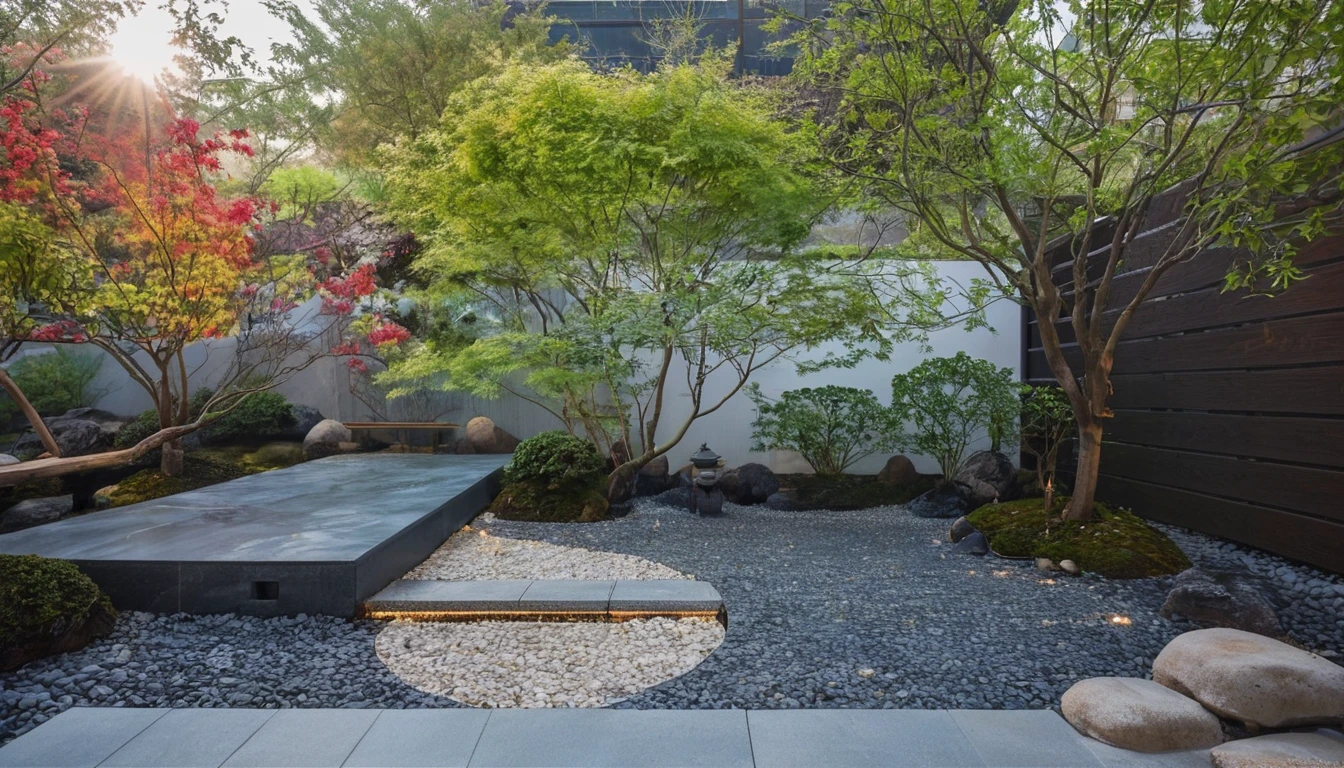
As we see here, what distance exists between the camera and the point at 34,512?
5852mm

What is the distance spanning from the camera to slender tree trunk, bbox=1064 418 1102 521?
15.8 ft

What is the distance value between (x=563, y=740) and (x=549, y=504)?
3870 millimetres

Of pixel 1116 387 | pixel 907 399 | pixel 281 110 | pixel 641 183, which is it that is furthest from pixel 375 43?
pixel 1116 387

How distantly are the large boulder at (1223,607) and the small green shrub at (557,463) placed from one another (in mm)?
4214

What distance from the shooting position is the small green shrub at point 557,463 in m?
6.25

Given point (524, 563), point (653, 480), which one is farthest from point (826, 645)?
point (653, 480)

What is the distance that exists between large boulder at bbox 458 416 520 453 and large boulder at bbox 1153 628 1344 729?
7923mm

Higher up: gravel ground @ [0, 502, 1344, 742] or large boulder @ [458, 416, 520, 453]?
large boulder @ [458, 416, 520, 453]

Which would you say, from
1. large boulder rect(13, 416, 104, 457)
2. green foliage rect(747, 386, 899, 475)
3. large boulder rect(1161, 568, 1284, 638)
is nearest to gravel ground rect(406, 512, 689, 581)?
large boulder rect(1161, 568, 1284, 638)

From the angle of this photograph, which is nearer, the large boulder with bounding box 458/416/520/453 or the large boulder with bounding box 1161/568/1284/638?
the large boulder with bounding box 1161/568/1284/638

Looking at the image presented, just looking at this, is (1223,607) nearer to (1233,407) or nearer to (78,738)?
(1233,407)

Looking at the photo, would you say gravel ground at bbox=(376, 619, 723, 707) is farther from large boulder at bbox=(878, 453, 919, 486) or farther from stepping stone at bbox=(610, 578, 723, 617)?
large boulder at bbox=(878, 453, 919, 486)

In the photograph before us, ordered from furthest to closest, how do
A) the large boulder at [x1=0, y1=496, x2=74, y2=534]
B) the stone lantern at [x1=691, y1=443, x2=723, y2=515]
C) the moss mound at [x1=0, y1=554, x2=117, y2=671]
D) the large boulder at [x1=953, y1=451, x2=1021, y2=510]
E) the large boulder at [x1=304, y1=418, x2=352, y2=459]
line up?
1. the large boulder at [x1=304, y1=418, x2=352, y2=459]
2. the large boulder at [x1=953, y1=451, x2=1021, y2=510]
3. the stone lantern at [x1=691, y1=443, x2=723, y2=515]
4. the large boulder at [x1=0, y1=496, x2=74, y2=534]
5. the moss mound at [x1=0, y1=554, x2=117, y2=671]

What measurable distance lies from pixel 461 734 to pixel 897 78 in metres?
4.15
